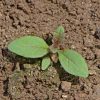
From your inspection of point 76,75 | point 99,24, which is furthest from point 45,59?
point 99,24

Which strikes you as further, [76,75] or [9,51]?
[9,51]

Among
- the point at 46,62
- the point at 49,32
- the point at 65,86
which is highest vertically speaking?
the point at 49,32

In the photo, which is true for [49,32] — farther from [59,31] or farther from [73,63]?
[73,63]

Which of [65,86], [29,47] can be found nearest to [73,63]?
[65,86]

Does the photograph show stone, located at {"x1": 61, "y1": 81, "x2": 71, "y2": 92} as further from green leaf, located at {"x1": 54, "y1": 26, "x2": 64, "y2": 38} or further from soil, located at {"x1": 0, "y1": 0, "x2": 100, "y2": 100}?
green leaf, located at {"x1": 54, "y1": 26, "x2": 64, "y2": 38}

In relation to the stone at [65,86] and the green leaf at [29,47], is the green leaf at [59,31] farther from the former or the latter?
the stone at [65,86]

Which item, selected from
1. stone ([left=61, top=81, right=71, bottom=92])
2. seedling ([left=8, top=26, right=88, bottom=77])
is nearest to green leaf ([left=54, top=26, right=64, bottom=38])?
seedling ([left=8, top=26, right=88, bottom=77])

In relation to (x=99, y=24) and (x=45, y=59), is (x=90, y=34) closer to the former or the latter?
(x=99, y=24)
